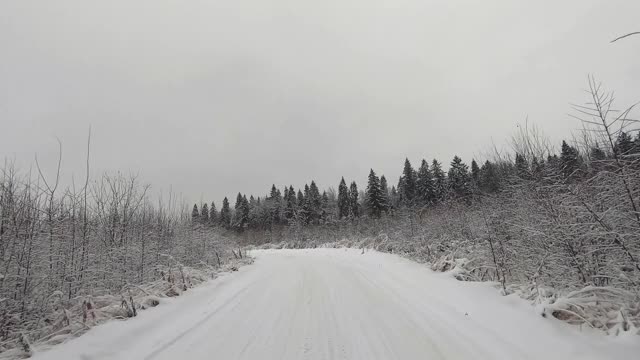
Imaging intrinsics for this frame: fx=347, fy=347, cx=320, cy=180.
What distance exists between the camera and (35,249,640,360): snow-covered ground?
3863mm

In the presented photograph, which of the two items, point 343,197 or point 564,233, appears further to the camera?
point 343,197

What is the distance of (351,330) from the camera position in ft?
15.9

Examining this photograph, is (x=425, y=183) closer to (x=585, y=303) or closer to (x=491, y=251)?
(x=491, y=251)

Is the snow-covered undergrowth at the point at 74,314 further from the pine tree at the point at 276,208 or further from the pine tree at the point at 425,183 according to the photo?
the pine tree at the point at 276,208

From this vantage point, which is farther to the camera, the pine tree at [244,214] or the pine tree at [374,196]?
the pine tree at [244,214]

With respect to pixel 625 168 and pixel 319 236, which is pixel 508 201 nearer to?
pixel 625 168

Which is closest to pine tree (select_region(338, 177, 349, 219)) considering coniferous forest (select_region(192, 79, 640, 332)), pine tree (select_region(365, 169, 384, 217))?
pine tree (select_region(365, 169, 384, 217))

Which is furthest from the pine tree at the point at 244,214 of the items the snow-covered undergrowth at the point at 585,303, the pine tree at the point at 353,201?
the snow-covered undergrowth at the point at 585,303

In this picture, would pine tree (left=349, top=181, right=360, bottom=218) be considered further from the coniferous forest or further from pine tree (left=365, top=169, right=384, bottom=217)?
the coniferous forest

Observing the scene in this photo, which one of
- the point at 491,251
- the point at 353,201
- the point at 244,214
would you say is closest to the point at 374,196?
the point at 353,201

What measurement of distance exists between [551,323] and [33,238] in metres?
7.66

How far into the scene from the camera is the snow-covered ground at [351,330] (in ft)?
Result: 12.7

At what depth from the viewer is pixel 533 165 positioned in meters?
7.08

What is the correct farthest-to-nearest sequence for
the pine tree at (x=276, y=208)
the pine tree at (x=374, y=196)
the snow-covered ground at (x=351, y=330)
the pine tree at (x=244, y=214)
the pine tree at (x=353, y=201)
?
the pine tree at (x=244, y=214) < the pine tree at (x=276, y=208) < the pine tree at (x=353, y=201) < the pine tree at (x=374, y=196) < the snow-covered ground at (x=351, y=330)
